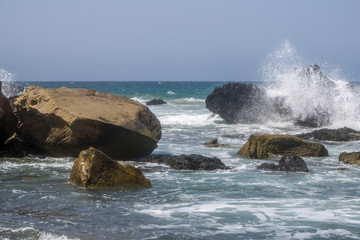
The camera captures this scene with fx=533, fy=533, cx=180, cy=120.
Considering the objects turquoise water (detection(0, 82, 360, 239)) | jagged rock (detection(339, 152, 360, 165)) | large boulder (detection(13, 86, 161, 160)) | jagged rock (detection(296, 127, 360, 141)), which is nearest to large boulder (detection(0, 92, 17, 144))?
large boulder (detection(13, 86, 161, 160))

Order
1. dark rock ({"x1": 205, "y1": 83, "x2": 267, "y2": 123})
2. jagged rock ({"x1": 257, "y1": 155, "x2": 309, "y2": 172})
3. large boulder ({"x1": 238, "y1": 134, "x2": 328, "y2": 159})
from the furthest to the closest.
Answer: dark rock ({"x1": 205, "y1": 83, "x2": 267, "y2": 123}) < large boulder ({"x1": 238, "y1": 134, "x2": 328, "y2": 159}) < jagged rock ({"x1": 257, "y1": 155, "x2": 309, "y2": 172})

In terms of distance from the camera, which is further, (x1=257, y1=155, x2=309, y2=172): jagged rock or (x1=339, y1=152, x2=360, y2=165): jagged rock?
(x1=339, y1=152, x2=360, y2=165): jagged rock

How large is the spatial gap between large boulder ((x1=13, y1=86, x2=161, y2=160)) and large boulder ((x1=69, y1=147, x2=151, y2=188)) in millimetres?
2139

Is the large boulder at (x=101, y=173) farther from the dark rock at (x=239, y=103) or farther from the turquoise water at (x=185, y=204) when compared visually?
the dark rock at (x=239, y=103)

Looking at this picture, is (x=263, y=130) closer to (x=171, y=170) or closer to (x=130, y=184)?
(x=171, y=170)

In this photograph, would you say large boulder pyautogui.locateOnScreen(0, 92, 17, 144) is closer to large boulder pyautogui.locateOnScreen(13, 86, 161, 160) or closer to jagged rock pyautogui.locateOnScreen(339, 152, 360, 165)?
large boulder pyautogui.locateOnScreen(13, 86, 161, 160)

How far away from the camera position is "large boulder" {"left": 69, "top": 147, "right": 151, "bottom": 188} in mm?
7922

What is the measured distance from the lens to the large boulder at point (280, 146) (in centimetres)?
1211

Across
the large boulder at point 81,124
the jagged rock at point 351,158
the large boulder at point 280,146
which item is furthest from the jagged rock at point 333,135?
the large boulder at point 81,124

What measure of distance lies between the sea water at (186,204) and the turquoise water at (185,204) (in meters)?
0.01

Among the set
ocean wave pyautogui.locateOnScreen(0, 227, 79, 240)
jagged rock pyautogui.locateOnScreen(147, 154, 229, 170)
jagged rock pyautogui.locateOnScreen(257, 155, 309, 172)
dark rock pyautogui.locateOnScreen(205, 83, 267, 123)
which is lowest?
ocean wave pyautogui.locateOnScreen(0, 227, 79, 240)

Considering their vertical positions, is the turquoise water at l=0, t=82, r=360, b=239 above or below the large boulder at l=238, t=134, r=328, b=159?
below

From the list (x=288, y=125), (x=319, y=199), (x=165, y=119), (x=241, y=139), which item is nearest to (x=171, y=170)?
(x=319, y=199)

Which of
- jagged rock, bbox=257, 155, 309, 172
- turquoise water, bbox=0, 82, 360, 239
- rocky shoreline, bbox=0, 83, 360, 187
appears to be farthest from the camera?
rocky shoreline, bbox=0, 83, 360, 187
